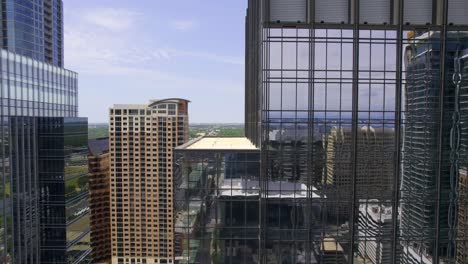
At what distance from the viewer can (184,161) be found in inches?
460

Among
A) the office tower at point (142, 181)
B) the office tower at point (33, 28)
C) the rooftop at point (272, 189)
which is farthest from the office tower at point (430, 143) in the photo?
the office tower at point (142, 181)

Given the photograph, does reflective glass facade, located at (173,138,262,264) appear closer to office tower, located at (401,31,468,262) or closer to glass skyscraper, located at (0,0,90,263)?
office tower, located at (401,31,468,262)

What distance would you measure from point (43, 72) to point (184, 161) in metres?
33.1

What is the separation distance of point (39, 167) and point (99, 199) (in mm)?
37795

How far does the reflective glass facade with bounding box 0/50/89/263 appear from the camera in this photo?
30234 mm

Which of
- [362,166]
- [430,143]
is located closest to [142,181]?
[362,166]

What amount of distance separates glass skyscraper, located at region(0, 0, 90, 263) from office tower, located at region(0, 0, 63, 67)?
26 cm

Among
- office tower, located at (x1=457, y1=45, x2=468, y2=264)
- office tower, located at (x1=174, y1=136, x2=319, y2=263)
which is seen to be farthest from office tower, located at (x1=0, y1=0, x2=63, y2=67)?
office tower, located at (x1=457, y1=45, x2=468, y2=264)

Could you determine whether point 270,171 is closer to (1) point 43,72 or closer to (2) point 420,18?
(2) point 420,18

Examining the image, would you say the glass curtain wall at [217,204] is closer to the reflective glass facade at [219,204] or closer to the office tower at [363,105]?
the reflective glass facade at [219,204]

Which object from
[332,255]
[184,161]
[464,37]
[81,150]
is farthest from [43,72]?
[464,37]

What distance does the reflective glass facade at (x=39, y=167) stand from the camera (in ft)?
99.2

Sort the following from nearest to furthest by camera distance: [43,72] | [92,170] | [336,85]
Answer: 1. [336,85]
2. [43,72]
3. [92,170]

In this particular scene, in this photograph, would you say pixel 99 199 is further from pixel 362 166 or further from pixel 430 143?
pixel 430 143
